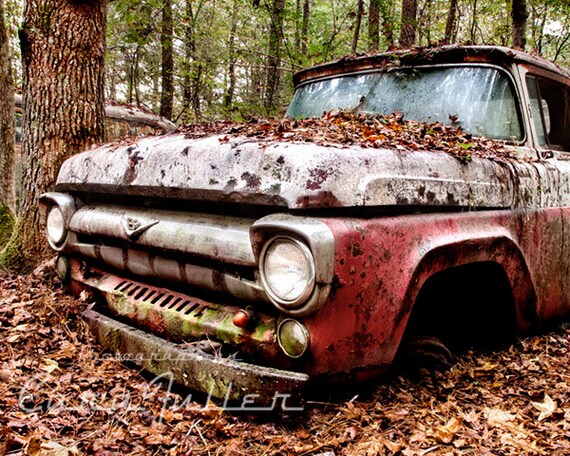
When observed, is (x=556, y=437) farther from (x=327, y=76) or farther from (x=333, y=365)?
(x=327, y=76)

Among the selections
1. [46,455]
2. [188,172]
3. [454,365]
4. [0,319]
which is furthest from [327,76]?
[46,455]

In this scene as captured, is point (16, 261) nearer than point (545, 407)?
No

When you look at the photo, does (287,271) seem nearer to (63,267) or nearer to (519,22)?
(63,267)

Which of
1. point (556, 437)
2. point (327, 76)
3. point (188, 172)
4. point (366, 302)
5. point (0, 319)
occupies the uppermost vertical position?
point (327, 76)

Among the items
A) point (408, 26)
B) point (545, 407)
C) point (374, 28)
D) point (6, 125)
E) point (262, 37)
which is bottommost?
point (545, 407)

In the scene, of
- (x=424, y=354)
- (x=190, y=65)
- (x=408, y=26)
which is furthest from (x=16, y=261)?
(x=190, y=65)

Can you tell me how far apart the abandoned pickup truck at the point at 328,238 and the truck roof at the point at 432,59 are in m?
0.01

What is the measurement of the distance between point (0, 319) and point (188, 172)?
1.55 metres

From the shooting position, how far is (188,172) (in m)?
2.22

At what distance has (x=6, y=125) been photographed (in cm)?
636

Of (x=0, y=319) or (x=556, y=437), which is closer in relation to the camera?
(x=556, y=437)

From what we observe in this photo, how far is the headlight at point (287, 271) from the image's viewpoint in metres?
1.77

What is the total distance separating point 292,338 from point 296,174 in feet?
2.00

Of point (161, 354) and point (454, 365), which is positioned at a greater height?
point (161, 354)
